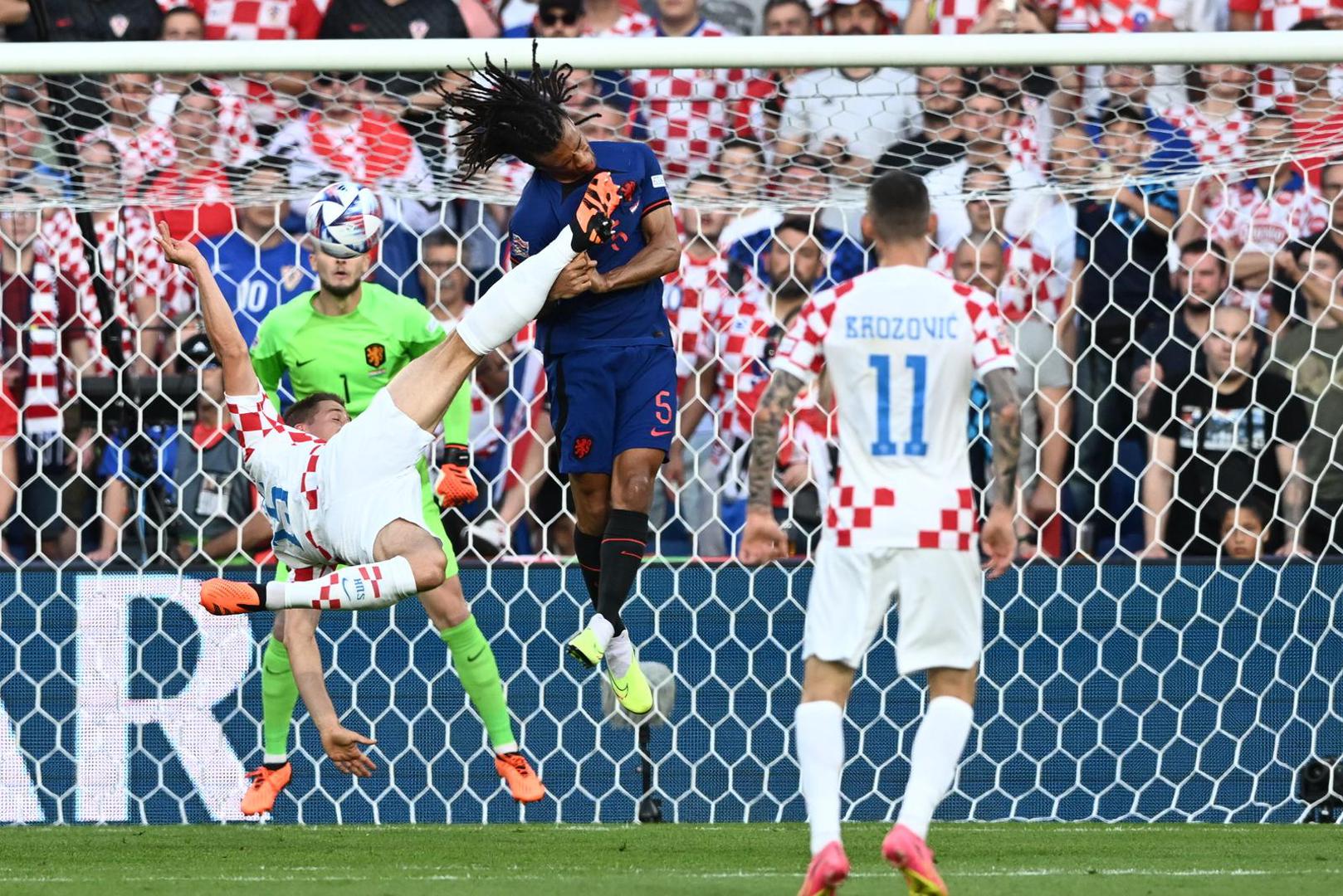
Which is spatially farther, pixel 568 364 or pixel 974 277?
pixel 974 277

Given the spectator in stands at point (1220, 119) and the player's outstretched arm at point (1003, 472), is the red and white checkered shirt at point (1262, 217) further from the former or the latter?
the player's outstretched arm at point (1003, 472)

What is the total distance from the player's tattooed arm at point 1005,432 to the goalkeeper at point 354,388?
8.19 ft

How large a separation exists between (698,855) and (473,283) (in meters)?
3.40

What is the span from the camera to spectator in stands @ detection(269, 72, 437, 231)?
843 cm

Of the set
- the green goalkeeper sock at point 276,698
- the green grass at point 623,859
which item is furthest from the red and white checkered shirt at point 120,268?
the green grass at point 623,859

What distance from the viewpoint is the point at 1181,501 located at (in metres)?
8.14

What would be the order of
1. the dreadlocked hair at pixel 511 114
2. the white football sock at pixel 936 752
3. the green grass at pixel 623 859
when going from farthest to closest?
the dreadlocked hair at pixel 511 114, the green grass at pixel 623 859, the white football sock at pixel 936 752

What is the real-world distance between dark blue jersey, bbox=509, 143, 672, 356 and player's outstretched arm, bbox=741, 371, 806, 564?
1.82 m

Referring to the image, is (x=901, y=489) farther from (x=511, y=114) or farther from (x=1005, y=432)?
(x=511, y=114)

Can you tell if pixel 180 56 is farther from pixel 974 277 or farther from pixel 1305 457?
pixel 1305 457

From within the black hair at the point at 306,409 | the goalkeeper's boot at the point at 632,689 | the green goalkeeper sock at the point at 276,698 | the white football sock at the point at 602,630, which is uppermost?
the black hair at the point at 306,409

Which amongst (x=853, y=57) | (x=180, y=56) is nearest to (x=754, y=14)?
(x=853, y=57)

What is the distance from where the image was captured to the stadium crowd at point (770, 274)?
815cm

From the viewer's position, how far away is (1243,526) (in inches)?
319
